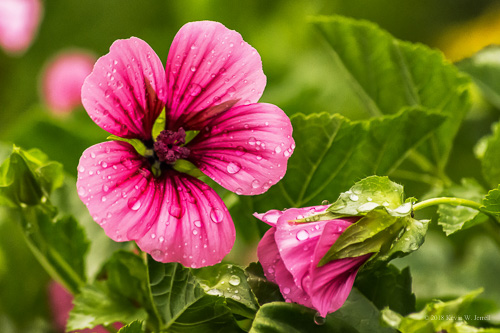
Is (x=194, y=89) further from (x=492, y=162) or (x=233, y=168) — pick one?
(x=492, y=162)

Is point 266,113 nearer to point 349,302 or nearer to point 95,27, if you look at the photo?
point 349,302

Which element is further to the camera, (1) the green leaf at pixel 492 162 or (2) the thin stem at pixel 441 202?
(1) the green leaf at pixel 492 162

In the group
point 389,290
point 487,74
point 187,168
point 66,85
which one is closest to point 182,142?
point 187,168

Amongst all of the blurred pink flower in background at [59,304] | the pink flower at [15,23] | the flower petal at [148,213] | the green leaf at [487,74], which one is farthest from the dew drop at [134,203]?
the pink flower at [15,23]

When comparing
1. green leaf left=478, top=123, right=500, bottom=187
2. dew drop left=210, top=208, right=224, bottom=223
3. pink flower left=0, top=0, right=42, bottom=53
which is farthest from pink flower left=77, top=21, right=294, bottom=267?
pink flower left=0, top=0, right=42, bottom=53

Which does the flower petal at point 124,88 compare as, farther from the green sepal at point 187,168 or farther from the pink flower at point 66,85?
the pink flower at point 66,85

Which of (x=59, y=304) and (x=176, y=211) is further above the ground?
(x=176, y=211)
